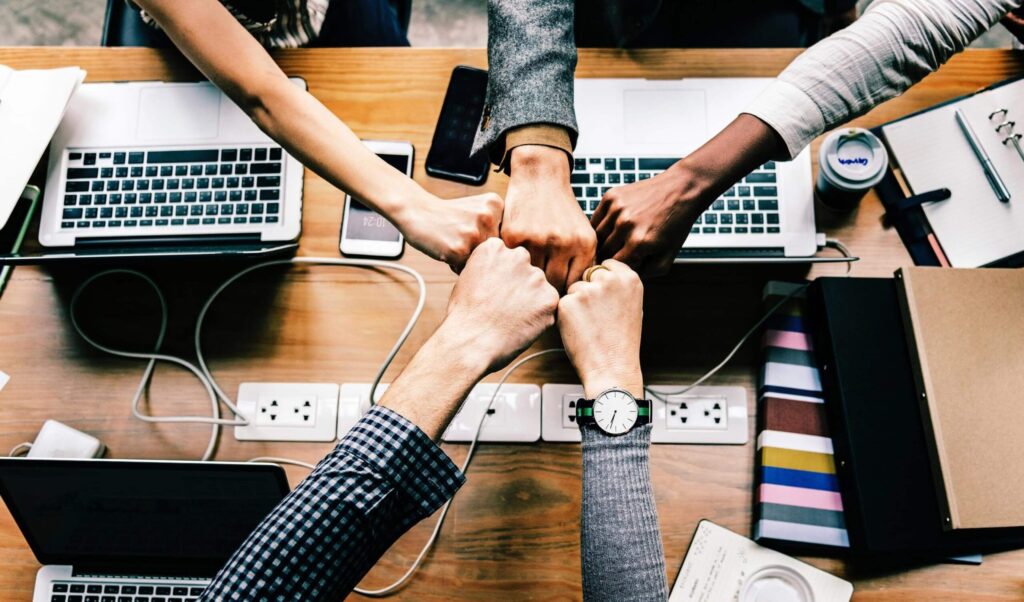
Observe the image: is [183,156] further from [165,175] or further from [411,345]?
[411,345]

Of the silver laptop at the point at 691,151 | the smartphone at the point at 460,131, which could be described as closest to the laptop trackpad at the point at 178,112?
the smartphone at the point at 460,131

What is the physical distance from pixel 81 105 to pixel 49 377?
15.8 inches

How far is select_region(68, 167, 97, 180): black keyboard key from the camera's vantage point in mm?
1001

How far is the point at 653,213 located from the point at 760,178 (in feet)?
0.69

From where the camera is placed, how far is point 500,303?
840 millimetres

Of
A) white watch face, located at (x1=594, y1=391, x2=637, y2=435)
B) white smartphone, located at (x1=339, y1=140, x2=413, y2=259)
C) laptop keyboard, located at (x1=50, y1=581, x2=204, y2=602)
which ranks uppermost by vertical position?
white smartphone, located at (x1=339, y1=140, x2=413, y2=259)

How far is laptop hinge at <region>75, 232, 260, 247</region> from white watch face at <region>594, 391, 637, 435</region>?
1.78ft

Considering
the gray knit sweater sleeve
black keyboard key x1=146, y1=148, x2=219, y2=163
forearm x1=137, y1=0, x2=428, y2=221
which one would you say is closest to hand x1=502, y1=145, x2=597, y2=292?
forearm x1=137, y1=0, x2=428, y2=221

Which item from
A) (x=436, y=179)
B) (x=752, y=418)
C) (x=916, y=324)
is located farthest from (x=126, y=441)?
(x=916, y=324)

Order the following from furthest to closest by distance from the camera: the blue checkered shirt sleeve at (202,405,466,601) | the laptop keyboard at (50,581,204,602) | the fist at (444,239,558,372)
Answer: the laptop keyboard at (50,581,204,602), the fist at (444,239,558,372), the blue checkered shirt sleeve at (202,405,466,601)

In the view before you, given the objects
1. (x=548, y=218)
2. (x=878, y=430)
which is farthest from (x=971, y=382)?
(x=548, y=218)

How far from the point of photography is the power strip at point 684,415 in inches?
38.3

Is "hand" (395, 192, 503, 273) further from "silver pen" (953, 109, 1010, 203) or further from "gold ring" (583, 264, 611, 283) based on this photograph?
"silver pen" (953, 109, 1010, 203)

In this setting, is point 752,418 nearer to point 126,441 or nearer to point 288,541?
point 288,541
